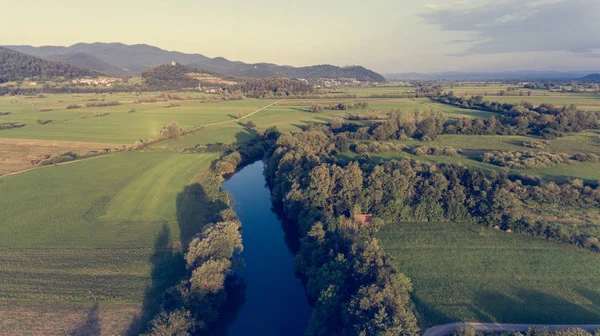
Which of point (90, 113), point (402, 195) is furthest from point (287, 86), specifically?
point (402, 195)

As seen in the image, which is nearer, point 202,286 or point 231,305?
point 202,286

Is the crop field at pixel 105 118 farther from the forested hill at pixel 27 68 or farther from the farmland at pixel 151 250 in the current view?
the forested hill at pixel 27 68

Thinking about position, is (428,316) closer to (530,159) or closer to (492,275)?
(492,275)

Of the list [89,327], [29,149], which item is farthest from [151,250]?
[29,149]

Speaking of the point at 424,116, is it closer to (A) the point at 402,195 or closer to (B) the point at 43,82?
(A) the point at 402,195

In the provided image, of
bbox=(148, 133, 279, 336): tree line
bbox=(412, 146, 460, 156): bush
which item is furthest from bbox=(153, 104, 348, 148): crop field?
bbox=(148, 133, 279, 336): tree line

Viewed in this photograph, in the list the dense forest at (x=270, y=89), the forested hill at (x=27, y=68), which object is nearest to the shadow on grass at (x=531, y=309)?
the dense forest at (x=270, y=89)

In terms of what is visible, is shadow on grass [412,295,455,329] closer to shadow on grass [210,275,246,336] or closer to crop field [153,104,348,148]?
shadow on grass [210,275,246,336]
